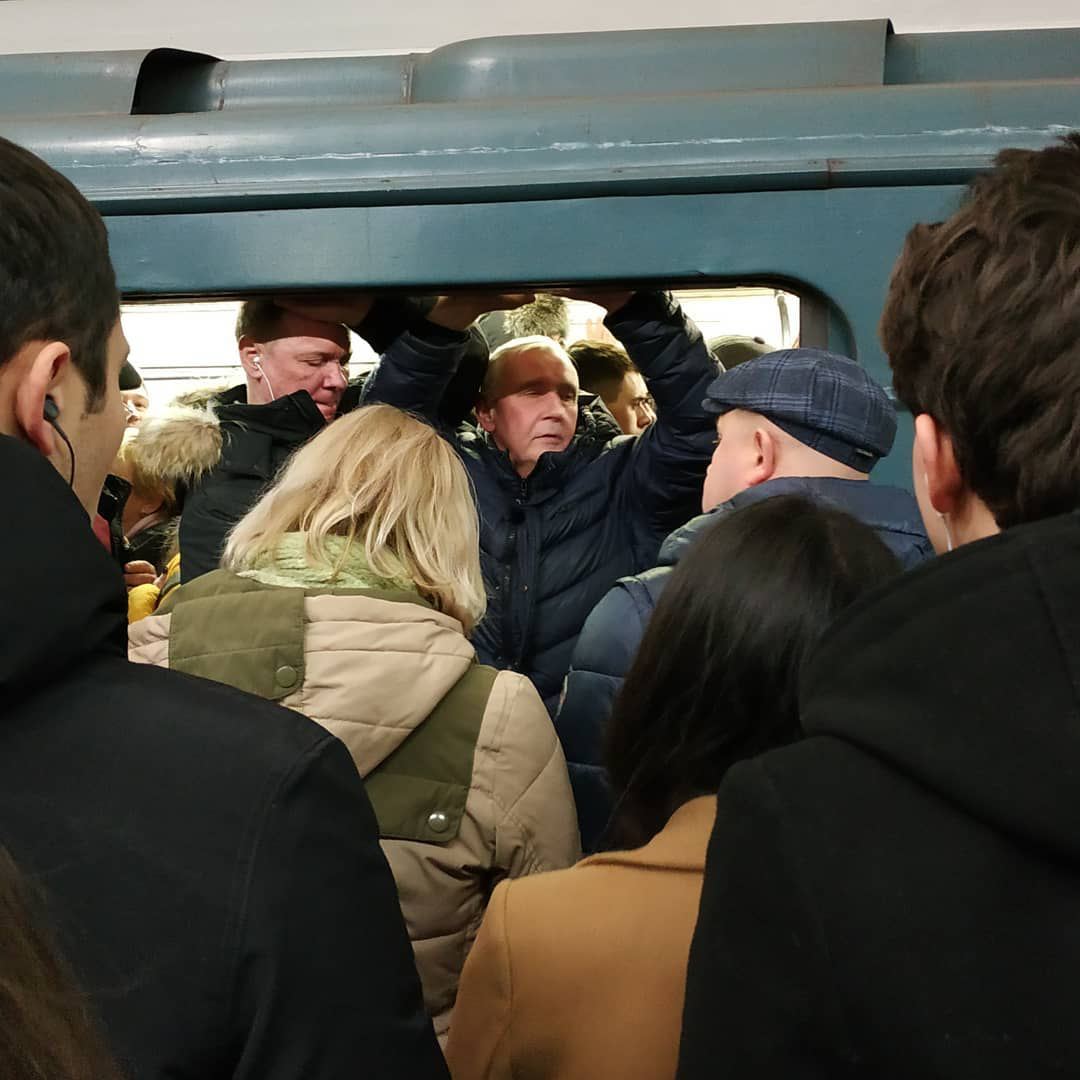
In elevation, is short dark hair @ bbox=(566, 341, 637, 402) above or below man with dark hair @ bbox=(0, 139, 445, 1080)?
below

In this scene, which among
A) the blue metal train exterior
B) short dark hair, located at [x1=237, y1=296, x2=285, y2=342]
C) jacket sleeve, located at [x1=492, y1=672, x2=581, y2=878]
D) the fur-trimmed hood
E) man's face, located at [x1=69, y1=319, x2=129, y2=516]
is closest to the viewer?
man's face, located at [x1=69, y1=319, x2=129, y2=516]

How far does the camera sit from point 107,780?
86cm

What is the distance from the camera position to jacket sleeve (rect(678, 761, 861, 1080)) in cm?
72

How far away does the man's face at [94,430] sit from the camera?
1.03 metres

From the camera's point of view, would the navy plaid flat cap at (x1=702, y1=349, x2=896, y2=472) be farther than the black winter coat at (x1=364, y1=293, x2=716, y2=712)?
No

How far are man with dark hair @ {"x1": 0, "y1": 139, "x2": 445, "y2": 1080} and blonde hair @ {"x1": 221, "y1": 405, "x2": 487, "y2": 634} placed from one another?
0.71m

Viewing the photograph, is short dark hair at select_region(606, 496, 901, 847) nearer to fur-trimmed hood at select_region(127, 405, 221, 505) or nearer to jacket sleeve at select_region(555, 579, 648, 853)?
jacket sleeve at select_region(555, 579, 648, 853)

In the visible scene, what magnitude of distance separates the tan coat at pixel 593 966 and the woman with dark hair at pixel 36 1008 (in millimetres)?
627

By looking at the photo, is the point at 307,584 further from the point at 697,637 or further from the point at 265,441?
the point at 265,441

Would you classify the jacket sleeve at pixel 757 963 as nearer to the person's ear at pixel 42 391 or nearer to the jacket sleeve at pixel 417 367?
the person's ear at pixel 42 391

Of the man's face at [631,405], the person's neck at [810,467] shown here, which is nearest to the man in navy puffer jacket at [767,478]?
the person's neck at [810,467]

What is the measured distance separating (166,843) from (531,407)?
178 cm

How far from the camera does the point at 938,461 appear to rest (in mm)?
925

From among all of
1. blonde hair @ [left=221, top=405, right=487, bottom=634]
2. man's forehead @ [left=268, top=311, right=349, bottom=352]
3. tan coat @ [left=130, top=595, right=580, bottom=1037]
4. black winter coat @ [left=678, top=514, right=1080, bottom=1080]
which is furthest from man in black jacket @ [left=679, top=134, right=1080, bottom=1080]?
man's forehead @ [left=268, top=311, right=349, bottom=352]
